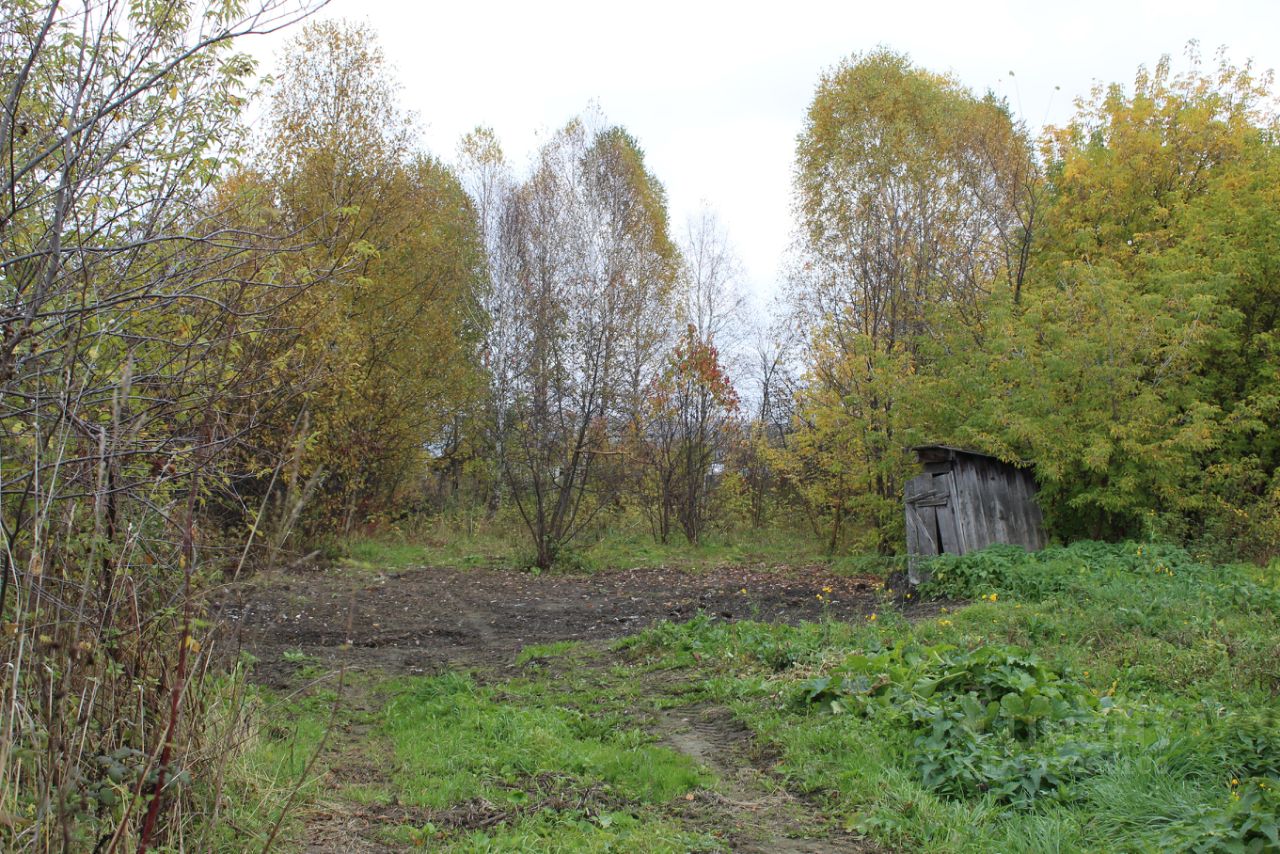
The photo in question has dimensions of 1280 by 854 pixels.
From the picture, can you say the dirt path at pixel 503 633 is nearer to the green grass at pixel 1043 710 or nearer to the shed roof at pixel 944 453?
the green grass at pixel 1043 710

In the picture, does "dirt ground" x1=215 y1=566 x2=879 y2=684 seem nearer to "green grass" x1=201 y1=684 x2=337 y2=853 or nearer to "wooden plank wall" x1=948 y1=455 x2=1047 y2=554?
"wooden plank wall" x1=948 y1=455 x2=1047 y2=554

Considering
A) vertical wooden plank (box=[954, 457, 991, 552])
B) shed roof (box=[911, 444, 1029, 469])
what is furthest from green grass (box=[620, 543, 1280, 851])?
shed roof (box=[911, 444, 1029, 469])

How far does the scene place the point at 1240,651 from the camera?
5266 millimetres

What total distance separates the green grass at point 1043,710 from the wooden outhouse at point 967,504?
3015 mm

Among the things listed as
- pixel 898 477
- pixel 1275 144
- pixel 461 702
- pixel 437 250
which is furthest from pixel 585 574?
pixel 1275 144

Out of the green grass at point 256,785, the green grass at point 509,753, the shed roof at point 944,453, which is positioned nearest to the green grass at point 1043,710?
the green grass at point 509,753

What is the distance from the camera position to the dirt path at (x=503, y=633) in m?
3.94

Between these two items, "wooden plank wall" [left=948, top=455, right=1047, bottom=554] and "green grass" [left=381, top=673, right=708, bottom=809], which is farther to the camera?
"wooden plank wall" [left=948, top=455, right=1047, bottom=554]

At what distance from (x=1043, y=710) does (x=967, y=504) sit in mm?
7368

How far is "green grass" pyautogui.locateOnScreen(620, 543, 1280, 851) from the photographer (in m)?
3.35

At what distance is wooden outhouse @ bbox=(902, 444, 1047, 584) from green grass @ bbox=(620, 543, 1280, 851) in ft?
9.89

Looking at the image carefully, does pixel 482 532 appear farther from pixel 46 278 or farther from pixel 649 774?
pixel 46 278

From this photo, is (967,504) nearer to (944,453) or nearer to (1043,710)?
(944,453)

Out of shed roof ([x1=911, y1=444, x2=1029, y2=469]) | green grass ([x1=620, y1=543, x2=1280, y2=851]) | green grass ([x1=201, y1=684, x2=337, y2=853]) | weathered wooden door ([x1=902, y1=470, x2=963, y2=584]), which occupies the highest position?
shed roof ([x1=911, y1=444, x2=1029, y2=469])
